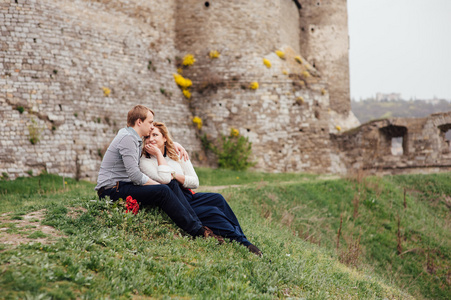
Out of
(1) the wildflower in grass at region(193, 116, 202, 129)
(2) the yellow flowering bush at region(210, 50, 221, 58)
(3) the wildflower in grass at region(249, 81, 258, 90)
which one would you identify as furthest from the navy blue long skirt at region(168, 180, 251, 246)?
(2) the yellow flowering bush at region(210, 50, 221, 58)

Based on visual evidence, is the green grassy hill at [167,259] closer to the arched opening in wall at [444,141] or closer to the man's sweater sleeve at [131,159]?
the man's sweater sleeve at [131,159]

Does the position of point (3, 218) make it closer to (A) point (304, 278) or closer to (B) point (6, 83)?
(A) point (304, 278)

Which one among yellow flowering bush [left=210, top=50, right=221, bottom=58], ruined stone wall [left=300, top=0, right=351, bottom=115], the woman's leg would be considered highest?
ruined stone wall [left=300, top=0, right=351, bottom=115]

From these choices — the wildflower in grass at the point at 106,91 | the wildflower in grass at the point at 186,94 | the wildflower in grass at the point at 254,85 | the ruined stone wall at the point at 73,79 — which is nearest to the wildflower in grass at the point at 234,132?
the ruined stone wall at the point at 73,79

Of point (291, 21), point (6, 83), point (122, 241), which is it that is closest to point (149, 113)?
point (122, 241)

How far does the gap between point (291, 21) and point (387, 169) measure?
968 centimetres

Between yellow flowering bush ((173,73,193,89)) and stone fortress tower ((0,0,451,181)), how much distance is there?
19cm

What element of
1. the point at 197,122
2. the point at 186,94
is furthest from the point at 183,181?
the point at 186,94

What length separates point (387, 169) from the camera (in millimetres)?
18641

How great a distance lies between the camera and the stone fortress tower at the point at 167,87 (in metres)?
11.6

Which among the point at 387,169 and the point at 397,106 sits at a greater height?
the point at 397,106

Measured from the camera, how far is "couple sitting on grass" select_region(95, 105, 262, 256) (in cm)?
487

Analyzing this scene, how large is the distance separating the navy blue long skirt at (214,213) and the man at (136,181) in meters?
0.13

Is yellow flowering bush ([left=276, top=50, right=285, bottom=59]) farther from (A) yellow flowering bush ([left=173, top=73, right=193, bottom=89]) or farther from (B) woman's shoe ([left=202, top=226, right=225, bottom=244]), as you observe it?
(B) woman's shoe ([left=202, top=226, right=225, bottom=244])
